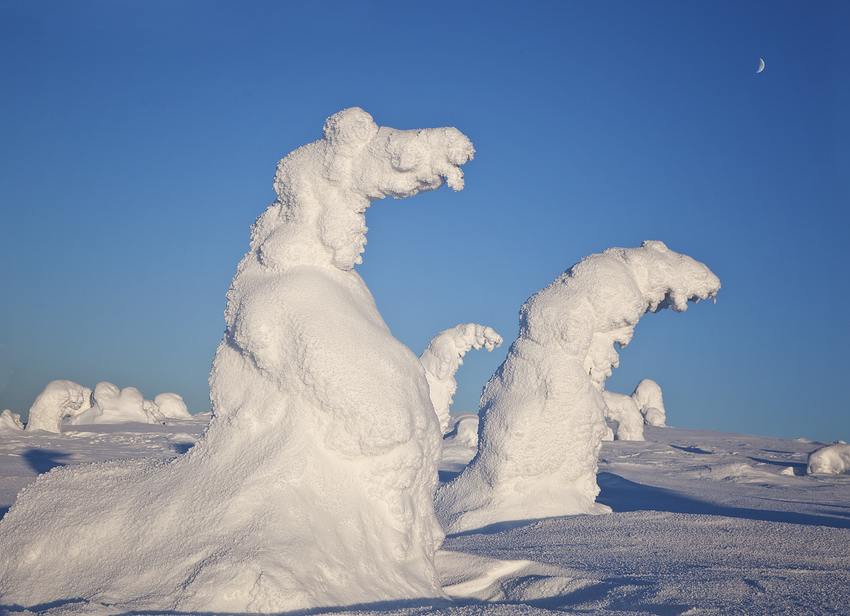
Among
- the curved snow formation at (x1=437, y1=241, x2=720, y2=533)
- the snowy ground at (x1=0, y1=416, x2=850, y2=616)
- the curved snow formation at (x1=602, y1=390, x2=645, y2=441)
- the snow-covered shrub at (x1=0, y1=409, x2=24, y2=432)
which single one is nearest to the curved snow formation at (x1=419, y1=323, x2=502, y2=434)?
the curved snow formation at (x1=437, y1=241, x2=720, y2=533)

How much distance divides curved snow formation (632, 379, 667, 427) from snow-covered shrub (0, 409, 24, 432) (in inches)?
786

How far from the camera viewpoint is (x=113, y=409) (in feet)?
66.8

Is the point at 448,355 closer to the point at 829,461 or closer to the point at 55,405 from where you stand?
the point at 829,461

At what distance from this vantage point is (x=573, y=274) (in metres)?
7.81

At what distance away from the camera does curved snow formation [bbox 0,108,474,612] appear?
12.3 feet

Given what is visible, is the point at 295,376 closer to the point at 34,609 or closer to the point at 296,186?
the point at 296,186

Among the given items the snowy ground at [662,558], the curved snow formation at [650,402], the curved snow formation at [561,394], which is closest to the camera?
the snowy ground at [662,558]

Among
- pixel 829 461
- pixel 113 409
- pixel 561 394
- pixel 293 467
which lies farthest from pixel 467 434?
pixel 293 467

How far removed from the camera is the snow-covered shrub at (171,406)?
2573cm

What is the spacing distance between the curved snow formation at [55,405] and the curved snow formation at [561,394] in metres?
14.1

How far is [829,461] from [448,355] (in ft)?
26.0

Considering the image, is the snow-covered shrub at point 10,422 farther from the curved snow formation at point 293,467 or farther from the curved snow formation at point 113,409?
the curved snow formation at point 293,467

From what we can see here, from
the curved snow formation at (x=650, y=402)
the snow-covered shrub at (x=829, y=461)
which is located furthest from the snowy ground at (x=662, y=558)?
the curved snow formation at (x=650, y=402)

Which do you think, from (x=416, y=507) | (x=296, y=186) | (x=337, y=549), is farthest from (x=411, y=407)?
(x=296, y=186)
